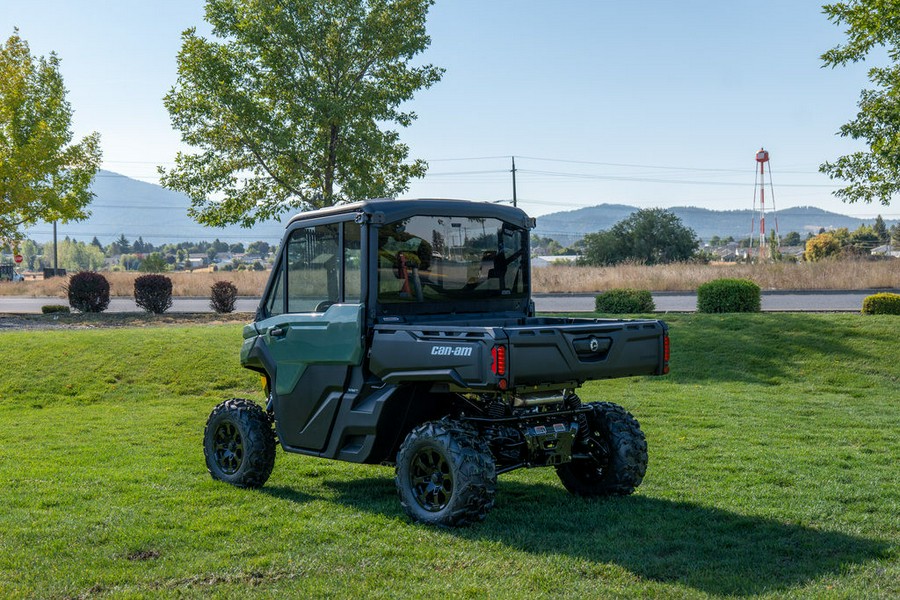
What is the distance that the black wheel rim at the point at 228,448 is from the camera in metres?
8.49

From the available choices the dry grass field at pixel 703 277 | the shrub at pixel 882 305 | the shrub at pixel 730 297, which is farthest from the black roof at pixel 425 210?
the dry grass field at pixel 703 277

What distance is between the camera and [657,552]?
6.11m

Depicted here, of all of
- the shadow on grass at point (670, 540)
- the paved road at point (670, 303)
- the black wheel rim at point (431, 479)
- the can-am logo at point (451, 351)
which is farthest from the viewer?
the paved road at point (670, 303)

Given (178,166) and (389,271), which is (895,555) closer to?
(389,271)

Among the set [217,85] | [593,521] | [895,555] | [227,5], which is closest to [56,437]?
[593,521]

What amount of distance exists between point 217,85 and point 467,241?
59.8 feet

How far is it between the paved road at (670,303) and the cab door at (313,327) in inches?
794

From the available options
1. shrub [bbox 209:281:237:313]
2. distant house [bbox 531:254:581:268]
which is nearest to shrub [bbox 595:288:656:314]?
shrub [bbox 209:281:237:313]

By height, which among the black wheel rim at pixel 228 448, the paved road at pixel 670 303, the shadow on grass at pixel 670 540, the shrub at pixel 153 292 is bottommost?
the shadow on grass at pixel 670 540

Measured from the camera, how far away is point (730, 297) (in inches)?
886

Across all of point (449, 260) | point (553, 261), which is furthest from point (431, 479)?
point (553, 261)

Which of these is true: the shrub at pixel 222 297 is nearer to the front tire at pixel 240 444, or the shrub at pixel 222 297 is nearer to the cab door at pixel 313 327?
the front tire at pixel 240 444

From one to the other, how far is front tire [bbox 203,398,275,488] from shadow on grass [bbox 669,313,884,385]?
9.33m

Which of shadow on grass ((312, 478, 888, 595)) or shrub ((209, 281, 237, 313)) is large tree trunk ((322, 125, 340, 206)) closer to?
shrub ((209, 281, 237, 313))
